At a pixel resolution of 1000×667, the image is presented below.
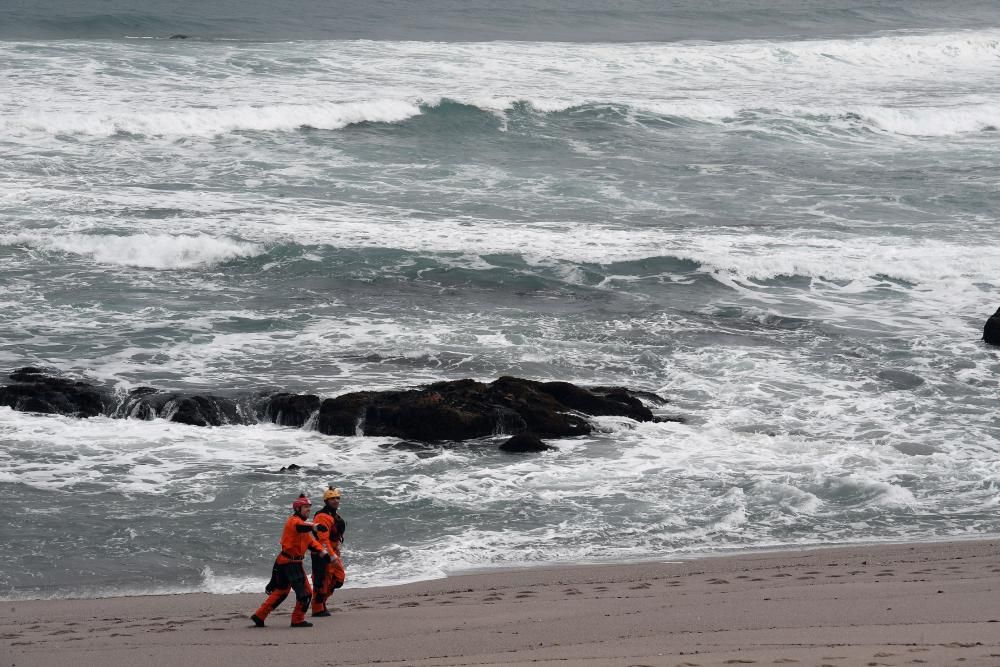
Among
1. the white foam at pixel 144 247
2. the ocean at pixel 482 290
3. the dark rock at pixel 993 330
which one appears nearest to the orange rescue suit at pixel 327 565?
the ocean at pixel 482 290

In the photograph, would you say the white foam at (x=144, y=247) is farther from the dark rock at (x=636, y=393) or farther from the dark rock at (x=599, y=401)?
the dark rock at (x=636, y=393)

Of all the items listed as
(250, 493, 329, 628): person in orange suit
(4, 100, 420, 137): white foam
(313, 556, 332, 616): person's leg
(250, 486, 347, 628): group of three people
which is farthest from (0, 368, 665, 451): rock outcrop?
(4, 100, 420, 137): white foam

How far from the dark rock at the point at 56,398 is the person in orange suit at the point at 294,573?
21.3 feet

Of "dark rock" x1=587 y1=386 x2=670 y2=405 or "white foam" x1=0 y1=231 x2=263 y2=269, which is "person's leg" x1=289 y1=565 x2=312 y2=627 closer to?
"dark rock" x1=587 y1=386 x2=670 y2=405

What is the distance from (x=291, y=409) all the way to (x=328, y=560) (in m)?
5.42

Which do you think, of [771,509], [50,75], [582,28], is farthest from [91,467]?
[582,28]

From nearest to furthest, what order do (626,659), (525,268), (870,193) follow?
1. (626,659)
2. (525,268)
3. (870,193)

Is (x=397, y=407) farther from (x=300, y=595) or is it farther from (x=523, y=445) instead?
(x=300, y=595)

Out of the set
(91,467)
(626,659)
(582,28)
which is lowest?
(91,467)

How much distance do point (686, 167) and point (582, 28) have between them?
23.9m

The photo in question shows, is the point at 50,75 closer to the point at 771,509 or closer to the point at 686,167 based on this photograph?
the point at 686,167

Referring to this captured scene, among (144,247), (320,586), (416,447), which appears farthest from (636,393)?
(144,247)

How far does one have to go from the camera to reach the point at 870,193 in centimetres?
2955

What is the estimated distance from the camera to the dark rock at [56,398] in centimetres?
1561
